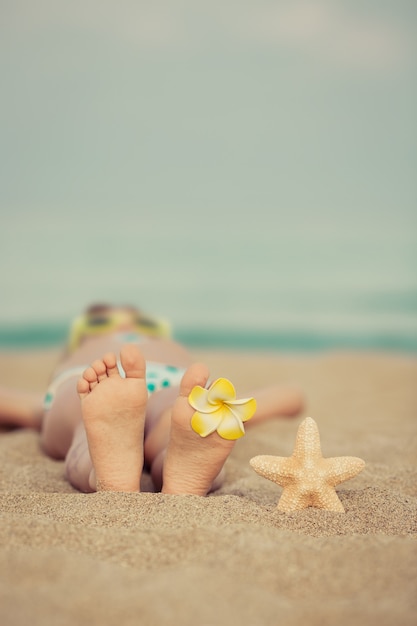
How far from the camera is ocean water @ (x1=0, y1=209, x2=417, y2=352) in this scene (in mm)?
6043

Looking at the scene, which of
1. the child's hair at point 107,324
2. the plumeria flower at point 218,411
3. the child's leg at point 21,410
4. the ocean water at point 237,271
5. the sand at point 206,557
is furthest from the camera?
the ocean water at point 237,271

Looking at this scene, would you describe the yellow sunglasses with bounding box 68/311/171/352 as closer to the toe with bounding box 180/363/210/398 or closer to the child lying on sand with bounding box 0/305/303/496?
the child lying on sand with bounding box 0/305/303/496

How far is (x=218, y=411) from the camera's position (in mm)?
Answer: 1083

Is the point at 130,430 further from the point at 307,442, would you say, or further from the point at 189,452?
the point at 307,442

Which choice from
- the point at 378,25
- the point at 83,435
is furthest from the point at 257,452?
the point at 378,25

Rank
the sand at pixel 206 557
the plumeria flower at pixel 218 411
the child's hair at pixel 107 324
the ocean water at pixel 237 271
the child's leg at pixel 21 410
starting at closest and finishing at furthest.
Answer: the sand at pixel 206 557
the plumeria flower at pixel 218 411
the child's leg at pixel 21 410
the child's hair at pixel 107 324
the ocean water at pixel 237 271

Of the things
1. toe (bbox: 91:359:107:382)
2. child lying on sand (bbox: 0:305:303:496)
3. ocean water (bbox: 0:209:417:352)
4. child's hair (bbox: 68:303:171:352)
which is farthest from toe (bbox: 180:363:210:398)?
ocean water (bbox: 0:209:417:352)

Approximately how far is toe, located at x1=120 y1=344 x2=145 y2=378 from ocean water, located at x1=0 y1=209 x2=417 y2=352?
15.8 feet

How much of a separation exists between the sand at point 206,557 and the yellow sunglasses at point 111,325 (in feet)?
2.24

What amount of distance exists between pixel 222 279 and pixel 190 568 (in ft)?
18.1

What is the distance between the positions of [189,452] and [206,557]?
0.27m

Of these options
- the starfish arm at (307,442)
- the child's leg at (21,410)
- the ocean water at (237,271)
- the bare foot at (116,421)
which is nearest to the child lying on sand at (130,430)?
the bare foot at (116,421)

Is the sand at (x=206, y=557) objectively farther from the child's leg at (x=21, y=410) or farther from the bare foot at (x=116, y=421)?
the child's leg at (x=21, y=410)

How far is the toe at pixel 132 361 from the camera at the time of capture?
1.14 m
